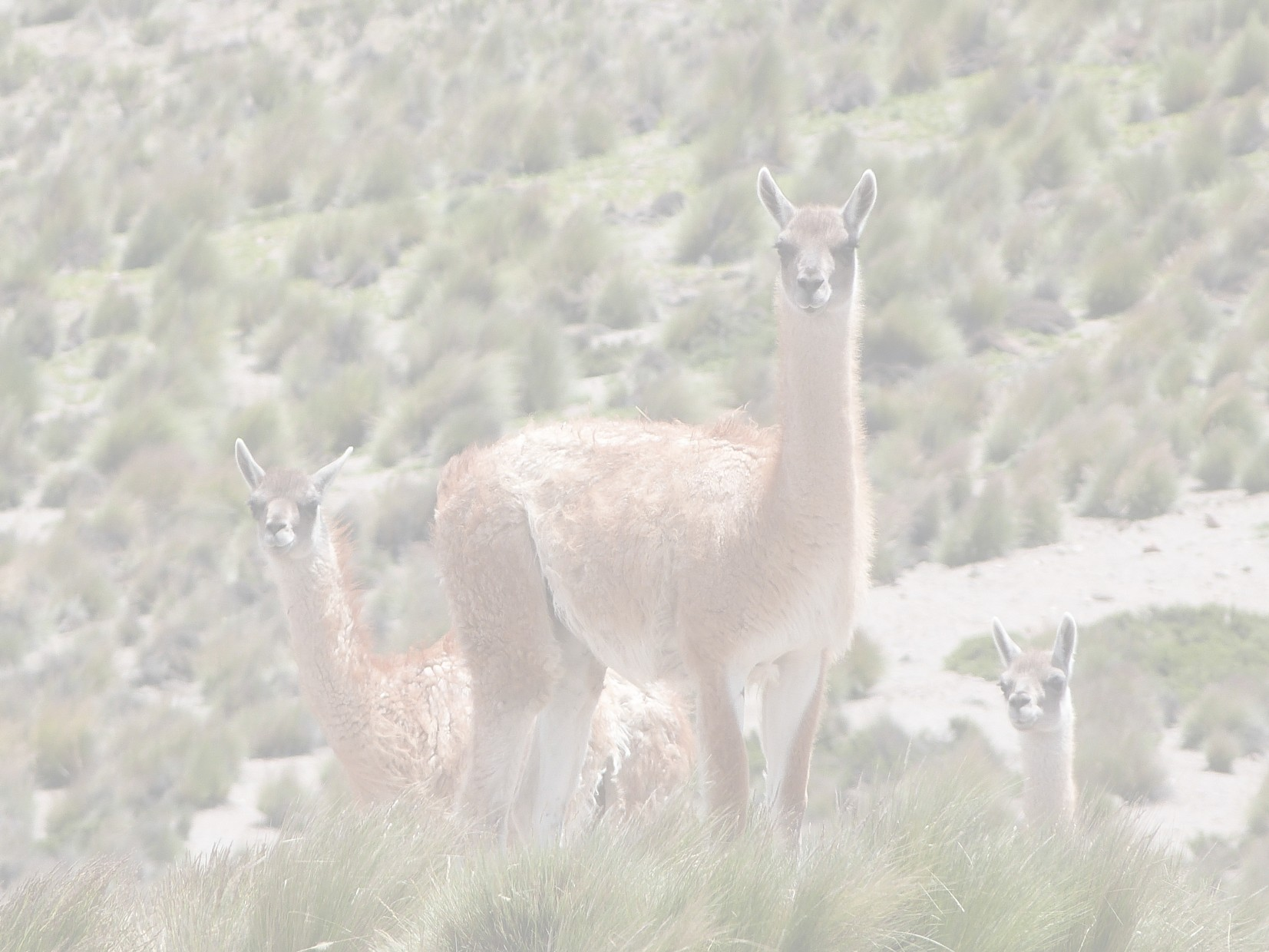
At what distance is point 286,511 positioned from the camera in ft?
22.2

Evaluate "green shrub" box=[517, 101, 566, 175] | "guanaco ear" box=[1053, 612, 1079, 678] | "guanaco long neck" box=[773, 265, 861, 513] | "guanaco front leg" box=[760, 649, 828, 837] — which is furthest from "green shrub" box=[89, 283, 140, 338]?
"guanaco long neck" box=[773, 265, 861, 513]

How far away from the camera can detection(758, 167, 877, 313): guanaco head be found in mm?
5250

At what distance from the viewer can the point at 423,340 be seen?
1641 cm

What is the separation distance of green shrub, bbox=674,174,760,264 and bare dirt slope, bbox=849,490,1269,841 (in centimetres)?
569

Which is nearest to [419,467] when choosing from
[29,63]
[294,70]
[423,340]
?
[423,340]

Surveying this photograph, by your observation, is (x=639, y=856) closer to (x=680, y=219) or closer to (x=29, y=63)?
(x=680, y=219)

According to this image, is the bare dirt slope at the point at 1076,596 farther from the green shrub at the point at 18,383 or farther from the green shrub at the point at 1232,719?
the green shrub at the point at 18,383

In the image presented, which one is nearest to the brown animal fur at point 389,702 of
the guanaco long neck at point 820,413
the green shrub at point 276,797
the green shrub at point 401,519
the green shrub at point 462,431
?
the guanaco long neck at point 820,413

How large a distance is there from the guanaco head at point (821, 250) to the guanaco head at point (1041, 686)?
2027mm

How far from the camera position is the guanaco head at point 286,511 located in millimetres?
6699

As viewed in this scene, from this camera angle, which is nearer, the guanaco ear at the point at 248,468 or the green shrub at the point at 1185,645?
the guanaco ear at the point at 248,468

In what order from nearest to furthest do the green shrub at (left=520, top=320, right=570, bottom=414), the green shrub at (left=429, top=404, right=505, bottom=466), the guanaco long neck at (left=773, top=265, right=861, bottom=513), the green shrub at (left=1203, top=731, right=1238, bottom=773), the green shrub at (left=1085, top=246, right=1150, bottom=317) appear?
the guanaco long neck at (left=773, top=265, right=861, bottom=513)
the green shrub at (left=1203, top=731, right=1238, bottom=773)
the green shrub at (left=429, top=404, right=505, bottom=466)
the green shrub at (left=520, top=320, right=570, bottom=414)
the green shrub at (left=1085, top=246, right=1150, bottom=317)

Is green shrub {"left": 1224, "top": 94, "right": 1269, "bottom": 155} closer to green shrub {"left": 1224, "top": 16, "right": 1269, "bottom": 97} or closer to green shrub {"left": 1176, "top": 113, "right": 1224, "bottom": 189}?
green shrub {"left": 1176, "top": 113, "right": 1224, "bottom": 189}

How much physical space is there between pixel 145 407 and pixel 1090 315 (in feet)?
27.0
